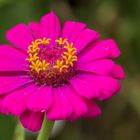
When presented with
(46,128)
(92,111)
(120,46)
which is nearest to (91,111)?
(92,111)

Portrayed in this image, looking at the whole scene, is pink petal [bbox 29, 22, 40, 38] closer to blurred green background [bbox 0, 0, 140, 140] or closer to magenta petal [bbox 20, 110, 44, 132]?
magenta petal [bbox 20, 110, 44, 132]

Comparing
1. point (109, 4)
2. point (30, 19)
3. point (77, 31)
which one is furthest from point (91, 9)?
point (77, 31)

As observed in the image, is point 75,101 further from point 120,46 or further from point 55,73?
point 120,46

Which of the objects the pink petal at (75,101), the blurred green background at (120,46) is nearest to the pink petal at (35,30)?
the pink petal at (75,101)

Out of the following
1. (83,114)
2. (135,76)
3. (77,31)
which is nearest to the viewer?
(83,114)

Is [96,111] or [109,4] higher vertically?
[109,4]

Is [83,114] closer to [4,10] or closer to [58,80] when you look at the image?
[58,80]

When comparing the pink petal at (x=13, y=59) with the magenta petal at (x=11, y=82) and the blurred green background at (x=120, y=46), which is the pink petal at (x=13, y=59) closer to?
the magenta petal at (x=11, y=82)
